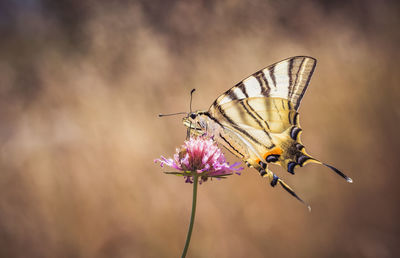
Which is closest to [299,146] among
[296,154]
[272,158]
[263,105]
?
[296,154]

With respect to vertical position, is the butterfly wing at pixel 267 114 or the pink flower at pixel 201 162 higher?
the butterfly wing at pixel 267 114

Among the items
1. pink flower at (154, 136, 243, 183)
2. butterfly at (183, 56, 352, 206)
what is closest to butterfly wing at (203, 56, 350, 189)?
butterfly at (183, 56, 352, 206)

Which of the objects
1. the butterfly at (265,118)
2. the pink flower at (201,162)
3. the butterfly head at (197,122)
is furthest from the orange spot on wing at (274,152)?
the butterfly head at (197,122)

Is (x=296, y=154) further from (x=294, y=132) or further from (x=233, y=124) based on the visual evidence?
(x=233, y=124)

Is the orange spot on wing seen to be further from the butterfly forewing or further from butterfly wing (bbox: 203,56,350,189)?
the butterfly forewing

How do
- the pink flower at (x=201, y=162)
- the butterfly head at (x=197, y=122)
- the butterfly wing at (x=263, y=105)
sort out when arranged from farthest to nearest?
the butterfly head at (x=197, y=122)
the butterfly wing at (x=263, y=105)
the pink flower at (x=201, y=162)

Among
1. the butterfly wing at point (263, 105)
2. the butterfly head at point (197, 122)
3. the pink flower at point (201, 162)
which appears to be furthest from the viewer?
the butterfly head at point (197, 122)

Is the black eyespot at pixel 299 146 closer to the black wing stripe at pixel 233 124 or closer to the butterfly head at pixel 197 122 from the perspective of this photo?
the black wing stripe at pixel 233 124
